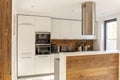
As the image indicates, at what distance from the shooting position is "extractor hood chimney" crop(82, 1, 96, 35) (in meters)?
3.73

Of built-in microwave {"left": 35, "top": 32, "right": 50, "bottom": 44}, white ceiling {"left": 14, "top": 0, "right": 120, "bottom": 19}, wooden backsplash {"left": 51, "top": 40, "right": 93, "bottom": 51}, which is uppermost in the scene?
white ceiling {"left": 14, "top": 0, "right": 120, "bottom": 19}

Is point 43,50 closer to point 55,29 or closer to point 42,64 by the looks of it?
point 42,64

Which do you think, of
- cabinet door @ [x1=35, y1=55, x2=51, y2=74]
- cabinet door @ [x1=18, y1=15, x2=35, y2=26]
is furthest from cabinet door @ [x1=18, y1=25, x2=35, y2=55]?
cabinet door @ [x1=35, y1=55, x2=51, y2=74]

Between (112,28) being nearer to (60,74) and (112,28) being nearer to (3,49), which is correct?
(60,74)

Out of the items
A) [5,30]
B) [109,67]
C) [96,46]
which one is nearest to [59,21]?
[96,46]

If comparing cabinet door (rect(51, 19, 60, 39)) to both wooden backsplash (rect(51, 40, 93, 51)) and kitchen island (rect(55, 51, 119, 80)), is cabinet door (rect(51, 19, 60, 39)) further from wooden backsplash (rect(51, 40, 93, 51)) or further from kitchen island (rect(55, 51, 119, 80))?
kitchen island (rect(55, 51, 119, 80))

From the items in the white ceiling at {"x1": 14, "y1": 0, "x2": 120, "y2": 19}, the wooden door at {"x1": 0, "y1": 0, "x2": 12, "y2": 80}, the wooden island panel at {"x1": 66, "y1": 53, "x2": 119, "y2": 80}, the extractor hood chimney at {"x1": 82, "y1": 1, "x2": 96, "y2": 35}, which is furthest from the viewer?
the extractor hood chimney at {"x1": 82, "y1": 1, "x2": 96, "y2": 35}

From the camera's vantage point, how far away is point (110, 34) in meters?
5.83

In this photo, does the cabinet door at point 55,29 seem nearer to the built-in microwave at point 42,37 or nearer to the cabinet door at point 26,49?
the built-in microwave at point 42,37

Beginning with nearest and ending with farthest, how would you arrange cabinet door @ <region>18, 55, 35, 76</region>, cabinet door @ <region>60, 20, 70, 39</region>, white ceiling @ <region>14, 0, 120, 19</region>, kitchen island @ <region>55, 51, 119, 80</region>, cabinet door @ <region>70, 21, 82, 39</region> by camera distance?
1. kitchen island @ <region>55, 51, 119, 80</region>
2. white ceiling @ <region>14, 0, 120, 19</region>
3. cabinet door @ <region>18, 55, 35, 76</region>
4. cabinet door @ <region>60, 20, 70, 39</region>
5. cabinet door @ <region>70, 21, 82, 39</region>

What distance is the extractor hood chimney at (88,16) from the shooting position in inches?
147

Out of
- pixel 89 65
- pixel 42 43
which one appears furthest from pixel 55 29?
pixel 89 65

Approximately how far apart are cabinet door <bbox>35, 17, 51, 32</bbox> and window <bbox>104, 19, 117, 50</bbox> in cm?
248

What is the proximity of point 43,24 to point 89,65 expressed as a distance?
259 centimetres
